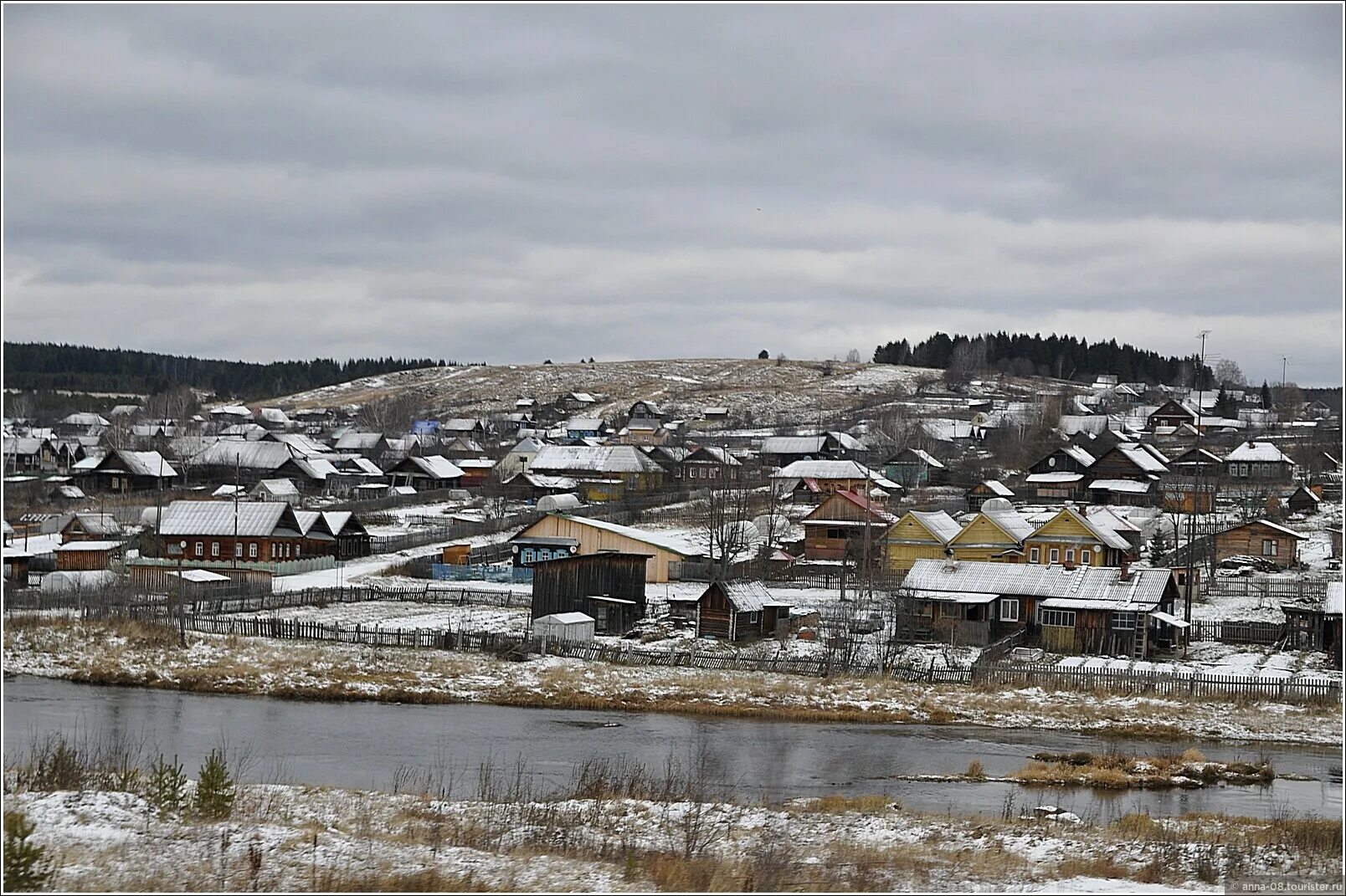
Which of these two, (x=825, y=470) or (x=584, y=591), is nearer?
(x=584, y=591)

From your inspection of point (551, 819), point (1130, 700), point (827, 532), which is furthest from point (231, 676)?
point (827, 532)

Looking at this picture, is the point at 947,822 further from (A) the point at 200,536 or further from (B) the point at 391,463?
A: (B) the point at 391,463

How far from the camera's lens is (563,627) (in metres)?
35.9

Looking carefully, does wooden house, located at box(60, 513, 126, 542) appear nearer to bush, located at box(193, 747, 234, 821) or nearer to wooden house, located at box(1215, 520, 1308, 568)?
bush, located at box(193, 747, 234, 821)

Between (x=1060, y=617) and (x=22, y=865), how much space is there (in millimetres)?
29569

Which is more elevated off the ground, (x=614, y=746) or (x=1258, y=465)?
(x=1258, y=465)

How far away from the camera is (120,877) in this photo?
12.8 metres

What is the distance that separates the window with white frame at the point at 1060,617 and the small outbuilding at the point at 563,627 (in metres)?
12.6

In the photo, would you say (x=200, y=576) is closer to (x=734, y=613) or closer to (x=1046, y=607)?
(x=734, y=613)

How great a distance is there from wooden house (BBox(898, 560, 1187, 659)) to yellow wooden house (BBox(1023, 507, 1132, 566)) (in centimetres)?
793

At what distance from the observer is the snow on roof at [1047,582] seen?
35.8 m

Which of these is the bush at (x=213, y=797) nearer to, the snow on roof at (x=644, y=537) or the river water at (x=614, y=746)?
the river water at (x=614, y=746)

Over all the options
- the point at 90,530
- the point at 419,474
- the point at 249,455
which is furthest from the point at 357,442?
the point at 90,530

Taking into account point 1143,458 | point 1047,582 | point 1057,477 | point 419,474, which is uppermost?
point 1143,458
